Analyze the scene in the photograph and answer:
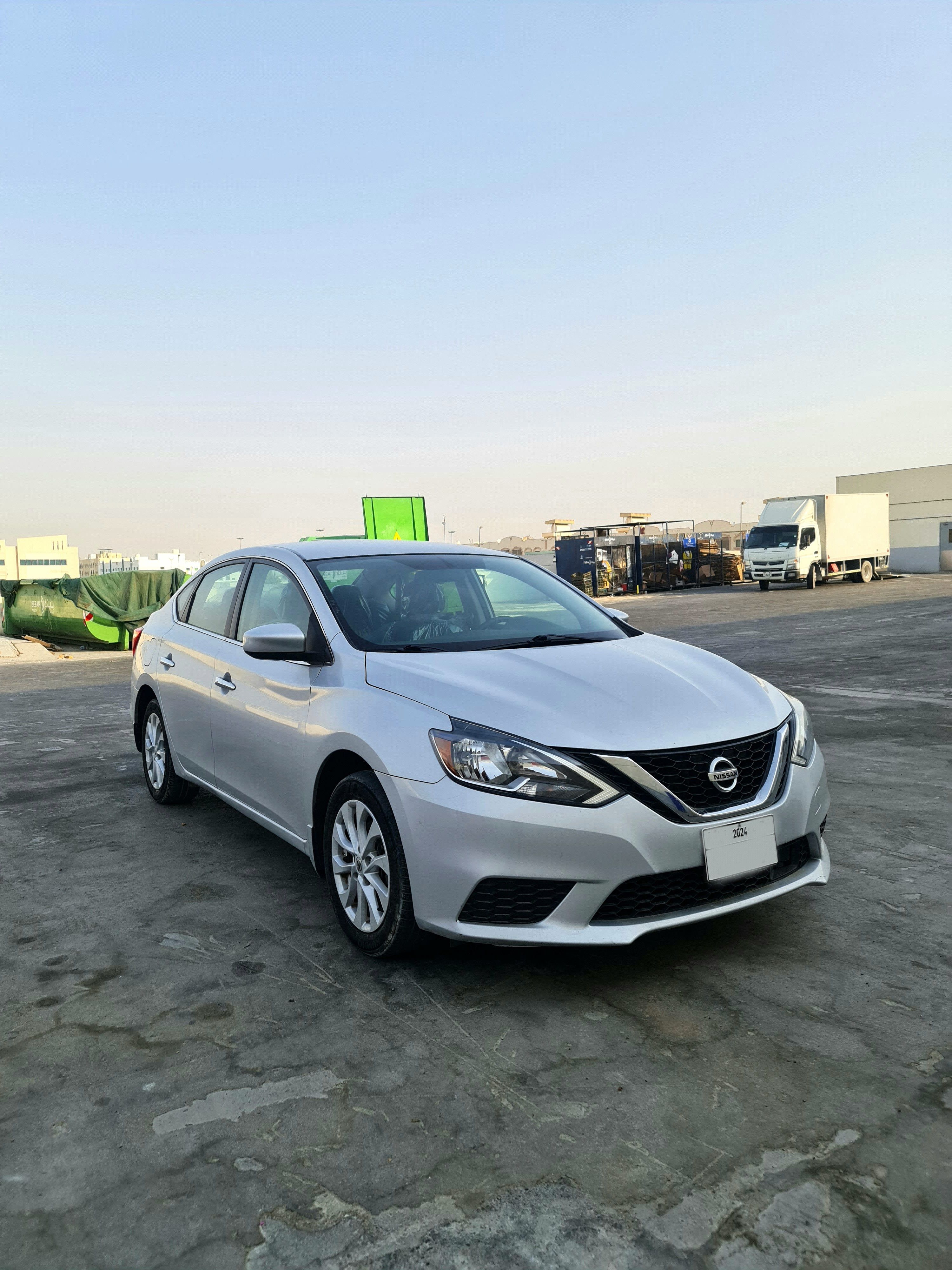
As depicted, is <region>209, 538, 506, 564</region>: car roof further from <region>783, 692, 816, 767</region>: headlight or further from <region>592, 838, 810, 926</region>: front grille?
<region>592, 838, 810, 926</region>: front grille

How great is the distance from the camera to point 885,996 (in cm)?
307

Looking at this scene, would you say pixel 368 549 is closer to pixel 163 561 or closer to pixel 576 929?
pixel 576 929

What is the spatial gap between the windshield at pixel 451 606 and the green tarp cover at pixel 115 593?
17250 mm

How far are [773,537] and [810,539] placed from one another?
4.11ft

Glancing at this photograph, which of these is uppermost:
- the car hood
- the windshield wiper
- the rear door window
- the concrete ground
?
the rear door window

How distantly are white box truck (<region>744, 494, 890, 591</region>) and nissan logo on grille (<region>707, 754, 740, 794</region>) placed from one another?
31.8 meters

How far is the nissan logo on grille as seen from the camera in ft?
10.1

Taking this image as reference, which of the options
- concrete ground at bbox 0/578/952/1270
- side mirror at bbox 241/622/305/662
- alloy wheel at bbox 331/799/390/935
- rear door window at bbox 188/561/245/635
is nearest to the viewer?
concrete ground at bbox 0/578/952/1270

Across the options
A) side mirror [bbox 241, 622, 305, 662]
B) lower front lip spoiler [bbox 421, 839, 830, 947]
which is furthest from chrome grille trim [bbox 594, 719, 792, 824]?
side mirror [bbox 241, 622, 305, 662]

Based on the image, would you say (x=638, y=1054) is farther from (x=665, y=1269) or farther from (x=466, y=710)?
(x=466, y=710)

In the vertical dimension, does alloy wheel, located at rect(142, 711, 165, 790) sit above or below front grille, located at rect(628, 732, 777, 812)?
below

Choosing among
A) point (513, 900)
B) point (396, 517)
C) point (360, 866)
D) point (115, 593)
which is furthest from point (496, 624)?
point (396, 517)

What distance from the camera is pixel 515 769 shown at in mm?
3006

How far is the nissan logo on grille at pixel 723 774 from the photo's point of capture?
121 inches
